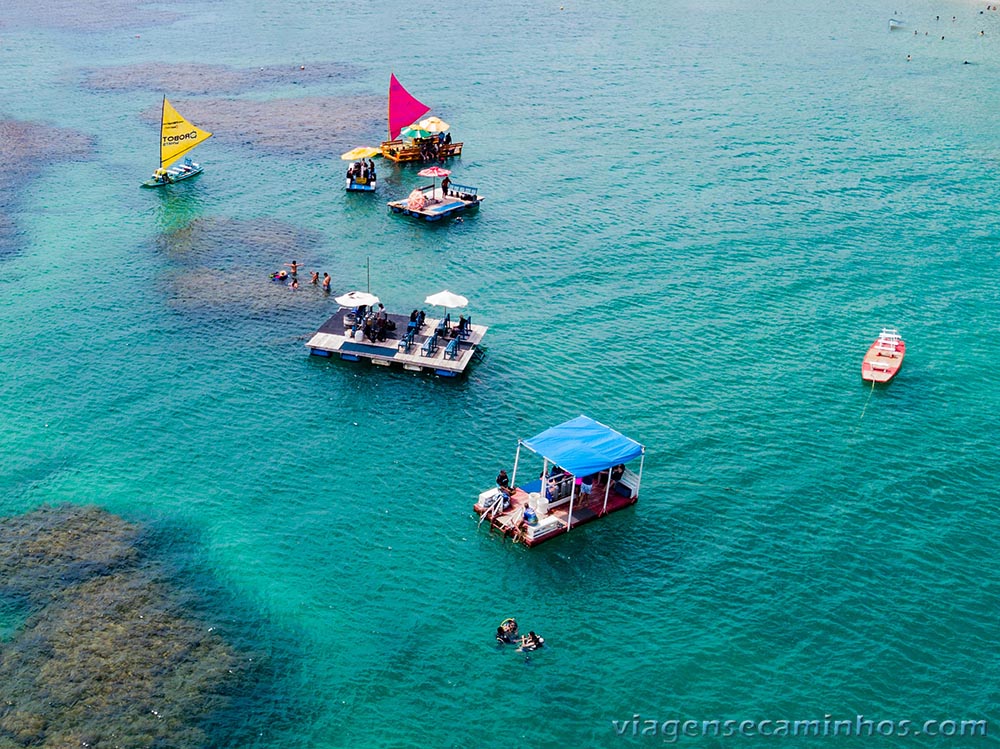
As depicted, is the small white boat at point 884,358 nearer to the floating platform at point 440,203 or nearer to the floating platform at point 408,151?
the floating platform at point 440,203

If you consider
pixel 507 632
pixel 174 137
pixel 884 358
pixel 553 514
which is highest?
pixel 174 137

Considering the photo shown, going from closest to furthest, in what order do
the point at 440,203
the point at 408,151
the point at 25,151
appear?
the point at 440,203, the point at 25,151, the point at 408,151

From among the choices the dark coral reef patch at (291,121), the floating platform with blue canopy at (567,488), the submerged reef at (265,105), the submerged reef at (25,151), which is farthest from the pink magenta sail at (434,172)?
the floating platform with blue canopy at (567,488)

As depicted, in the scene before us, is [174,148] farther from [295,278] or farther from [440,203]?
[295,278]

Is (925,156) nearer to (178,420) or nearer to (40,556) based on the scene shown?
(178,420)

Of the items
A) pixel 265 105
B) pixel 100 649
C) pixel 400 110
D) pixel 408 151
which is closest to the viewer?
pixel 100 649

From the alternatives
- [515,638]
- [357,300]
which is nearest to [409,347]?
[357,300]
